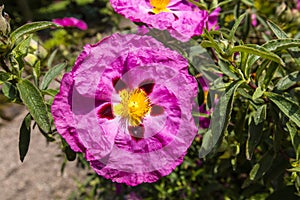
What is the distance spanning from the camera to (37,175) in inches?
119

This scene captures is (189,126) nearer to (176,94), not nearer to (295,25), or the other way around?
(176,94)

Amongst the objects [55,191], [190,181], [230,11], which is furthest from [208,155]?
[55,191]

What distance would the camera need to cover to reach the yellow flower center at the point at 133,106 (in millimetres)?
1090

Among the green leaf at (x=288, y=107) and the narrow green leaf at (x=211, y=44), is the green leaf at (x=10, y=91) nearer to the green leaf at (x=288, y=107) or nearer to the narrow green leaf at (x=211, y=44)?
the narrow green leaf at (x=211, y=44)

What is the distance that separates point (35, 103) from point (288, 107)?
63cm

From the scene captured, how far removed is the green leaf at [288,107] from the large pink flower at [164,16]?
0.26 meters

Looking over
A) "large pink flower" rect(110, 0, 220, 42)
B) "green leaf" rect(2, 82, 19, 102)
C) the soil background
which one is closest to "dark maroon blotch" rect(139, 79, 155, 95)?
"large pink flower" rect(110, 0, 220, 42)

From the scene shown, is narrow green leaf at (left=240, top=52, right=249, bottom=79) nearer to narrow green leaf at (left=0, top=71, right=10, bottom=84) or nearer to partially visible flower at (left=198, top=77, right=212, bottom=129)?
partially visible flower at (left=198, top=77, right=212, bottom=129)

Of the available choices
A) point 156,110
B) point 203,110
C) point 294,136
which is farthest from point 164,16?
point 203,110

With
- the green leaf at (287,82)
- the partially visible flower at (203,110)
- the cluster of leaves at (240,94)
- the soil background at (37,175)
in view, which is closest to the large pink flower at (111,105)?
the cluster of leaves at (240,94)

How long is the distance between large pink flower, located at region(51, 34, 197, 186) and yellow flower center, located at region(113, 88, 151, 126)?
Answer: 27mm

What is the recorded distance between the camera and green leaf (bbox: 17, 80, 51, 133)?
1.07 metres

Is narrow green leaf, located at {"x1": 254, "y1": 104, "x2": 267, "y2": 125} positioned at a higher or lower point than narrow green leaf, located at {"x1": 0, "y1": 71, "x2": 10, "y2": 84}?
lower

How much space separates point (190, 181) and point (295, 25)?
89 cm
